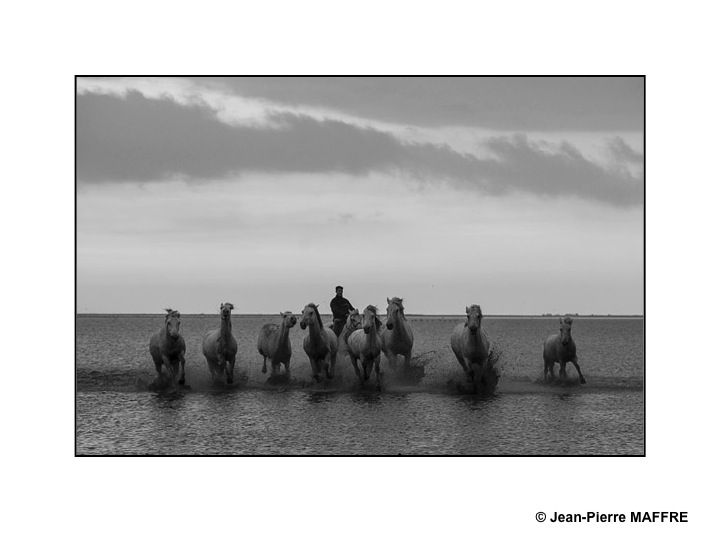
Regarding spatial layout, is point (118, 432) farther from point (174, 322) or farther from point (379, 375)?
point (379, 375)

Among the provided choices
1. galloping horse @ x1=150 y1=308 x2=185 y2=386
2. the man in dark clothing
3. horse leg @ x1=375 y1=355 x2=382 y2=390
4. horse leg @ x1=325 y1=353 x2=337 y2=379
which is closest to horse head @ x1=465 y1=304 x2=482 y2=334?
horse leg @ x1=375 y1=355 x2=382 y2=390

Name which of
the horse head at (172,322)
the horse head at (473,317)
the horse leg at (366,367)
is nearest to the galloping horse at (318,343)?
the horse leg at (366,367)

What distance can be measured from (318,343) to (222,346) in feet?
9.66

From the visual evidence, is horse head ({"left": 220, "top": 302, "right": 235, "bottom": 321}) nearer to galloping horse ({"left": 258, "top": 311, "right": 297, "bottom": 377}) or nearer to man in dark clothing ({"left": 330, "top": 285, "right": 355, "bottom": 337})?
galloping horse ({"left": 258, "top": 311, "right": 297, "bottom": 377})

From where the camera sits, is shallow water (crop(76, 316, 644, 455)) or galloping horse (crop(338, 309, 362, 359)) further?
galloping horse (crop(338, 309, 362, 359))

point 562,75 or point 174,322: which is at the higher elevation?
point 562,75

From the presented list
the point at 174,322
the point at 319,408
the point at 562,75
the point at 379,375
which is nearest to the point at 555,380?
the point at 379,375

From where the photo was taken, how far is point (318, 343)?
27578 mm

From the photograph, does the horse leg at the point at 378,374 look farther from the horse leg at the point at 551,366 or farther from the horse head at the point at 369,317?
the horse leg at the point at 551,366

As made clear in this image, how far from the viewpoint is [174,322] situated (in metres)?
25.5

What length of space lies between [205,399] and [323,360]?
4211 millimetres

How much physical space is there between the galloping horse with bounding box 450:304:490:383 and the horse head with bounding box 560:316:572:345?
2.62m

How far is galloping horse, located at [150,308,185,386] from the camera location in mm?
25500

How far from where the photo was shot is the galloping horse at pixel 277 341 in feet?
90.1
